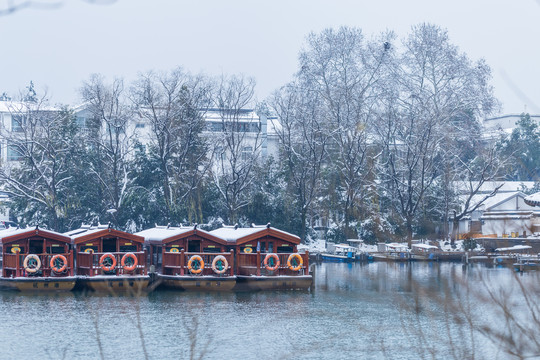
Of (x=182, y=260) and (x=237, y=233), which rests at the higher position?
(x=237, y=233)

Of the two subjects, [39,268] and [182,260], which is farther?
[182,260]

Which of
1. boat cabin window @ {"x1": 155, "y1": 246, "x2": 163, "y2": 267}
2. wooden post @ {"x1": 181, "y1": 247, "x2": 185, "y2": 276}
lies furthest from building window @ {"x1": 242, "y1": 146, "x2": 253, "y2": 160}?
wooden post @ {"x1": 181, "y1": 247, "x2": 185, "y2": 276}

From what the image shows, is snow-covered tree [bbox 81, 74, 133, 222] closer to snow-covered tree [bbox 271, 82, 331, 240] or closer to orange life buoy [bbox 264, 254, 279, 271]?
snow-covered tree [bbox 271, 82, 331, 240]

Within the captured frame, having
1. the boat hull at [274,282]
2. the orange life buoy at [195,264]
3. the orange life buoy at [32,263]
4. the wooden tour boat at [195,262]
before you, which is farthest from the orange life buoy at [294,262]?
the orange life buoy at [32,263]

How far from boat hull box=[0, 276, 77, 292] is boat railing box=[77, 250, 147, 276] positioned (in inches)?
35.2

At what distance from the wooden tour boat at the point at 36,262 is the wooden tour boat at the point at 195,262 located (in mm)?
3570

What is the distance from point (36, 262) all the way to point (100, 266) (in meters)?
2.31

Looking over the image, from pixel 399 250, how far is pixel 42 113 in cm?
2602

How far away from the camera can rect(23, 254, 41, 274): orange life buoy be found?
96.6ft

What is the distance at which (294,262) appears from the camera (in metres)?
31.0

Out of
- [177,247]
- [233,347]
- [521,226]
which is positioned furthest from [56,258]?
[521,226]

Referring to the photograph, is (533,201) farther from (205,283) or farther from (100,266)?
(100,266)

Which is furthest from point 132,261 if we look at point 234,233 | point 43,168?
point 43,168

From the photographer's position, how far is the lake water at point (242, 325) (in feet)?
60.7
